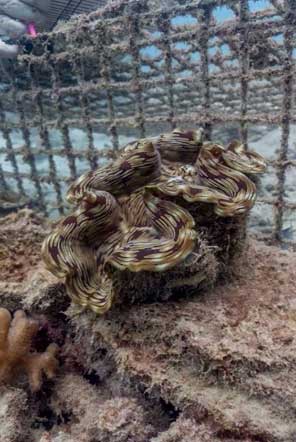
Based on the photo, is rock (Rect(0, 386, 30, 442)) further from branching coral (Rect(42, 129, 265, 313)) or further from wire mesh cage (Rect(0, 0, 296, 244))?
wire mesh cage (Rect(0, 0, 296, 244))

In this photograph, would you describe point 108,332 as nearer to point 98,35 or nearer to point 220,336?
point 220,336

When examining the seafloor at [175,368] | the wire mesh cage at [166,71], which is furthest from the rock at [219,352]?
the wire mesh cage at [166,71]

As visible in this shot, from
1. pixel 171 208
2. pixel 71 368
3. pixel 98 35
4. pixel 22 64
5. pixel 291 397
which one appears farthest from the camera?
pixel 22 64

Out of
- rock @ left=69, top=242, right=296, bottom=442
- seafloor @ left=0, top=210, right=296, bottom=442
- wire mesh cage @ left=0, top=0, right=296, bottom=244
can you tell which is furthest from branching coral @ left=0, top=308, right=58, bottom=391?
wire mesh cage @ left=0, top=0, right=296, bottom=244

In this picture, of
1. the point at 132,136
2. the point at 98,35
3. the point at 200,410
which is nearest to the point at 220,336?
the point at 200,410

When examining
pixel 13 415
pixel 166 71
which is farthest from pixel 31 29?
pixel 13 415

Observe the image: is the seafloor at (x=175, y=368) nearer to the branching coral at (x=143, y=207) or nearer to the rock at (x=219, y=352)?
the rock at (x=219, y=352)
